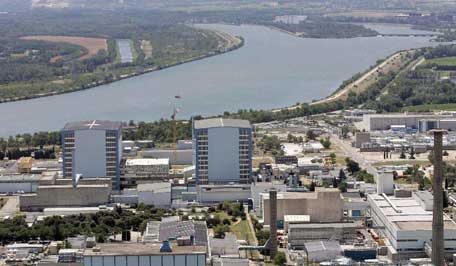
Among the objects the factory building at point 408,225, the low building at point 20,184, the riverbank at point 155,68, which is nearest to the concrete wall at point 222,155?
the low building at point 20,184

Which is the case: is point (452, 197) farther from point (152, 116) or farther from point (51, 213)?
point (152, 116)

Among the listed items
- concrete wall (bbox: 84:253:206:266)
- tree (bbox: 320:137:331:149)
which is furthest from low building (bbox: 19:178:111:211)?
tree (bbox: 320:137:331:149)

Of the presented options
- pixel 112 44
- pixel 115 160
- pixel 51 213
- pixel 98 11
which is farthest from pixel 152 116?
pixel 98 11

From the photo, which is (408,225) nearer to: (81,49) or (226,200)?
(226,200)

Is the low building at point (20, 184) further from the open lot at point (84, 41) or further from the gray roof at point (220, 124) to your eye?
the open lot at point (84, 41)

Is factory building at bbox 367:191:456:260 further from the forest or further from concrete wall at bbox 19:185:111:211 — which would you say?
the forest

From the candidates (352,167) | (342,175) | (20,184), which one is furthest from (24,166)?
(352,167)

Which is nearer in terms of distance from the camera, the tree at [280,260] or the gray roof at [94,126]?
the tree at [280,260]
